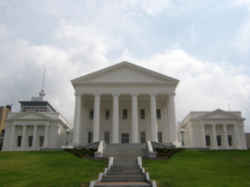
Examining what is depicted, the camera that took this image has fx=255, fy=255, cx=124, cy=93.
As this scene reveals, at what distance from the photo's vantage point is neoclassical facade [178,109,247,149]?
55125 millimetres

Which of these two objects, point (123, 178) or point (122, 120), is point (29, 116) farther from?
point (123, 178)

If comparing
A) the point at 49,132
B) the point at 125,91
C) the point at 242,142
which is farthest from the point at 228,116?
the point at 49,132

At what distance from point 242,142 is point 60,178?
48.7 m

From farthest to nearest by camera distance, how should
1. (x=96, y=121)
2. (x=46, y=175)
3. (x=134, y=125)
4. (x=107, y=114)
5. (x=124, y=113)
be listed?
(x=107, y=114), (x=124, y=113), (x=96, y=121), (x=134, y=125), (x=46, y=175)

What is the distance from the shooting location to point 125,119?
50312 millimetres

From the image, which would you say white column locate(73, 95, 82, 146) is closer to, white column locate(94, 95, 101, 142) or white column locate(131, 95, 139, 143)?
white column locate(94, 95, 101, 142)

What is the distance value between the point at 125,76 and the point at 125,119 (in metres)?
9.68

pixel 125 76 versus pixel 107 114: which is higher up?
pixel 125 76

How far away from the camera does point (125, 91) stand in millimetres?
44344

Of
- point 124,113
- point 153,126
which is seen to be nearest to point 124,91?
point 124,113

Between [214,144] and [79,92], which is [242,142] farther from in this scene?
[79,92]

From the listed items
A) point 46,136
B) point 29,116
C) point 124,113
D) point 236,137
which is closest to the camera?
point 124,113

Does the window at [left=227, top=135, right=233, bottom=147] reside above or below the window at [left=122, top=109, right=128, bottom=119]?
below

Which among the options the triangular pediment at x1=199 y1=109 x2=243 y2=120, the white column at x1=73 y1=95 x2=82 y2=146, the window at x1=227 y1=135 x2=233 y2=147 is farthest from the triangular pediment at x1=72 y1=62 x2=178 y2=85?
the window at x1=227 y1=135 x2=233 y2=147
